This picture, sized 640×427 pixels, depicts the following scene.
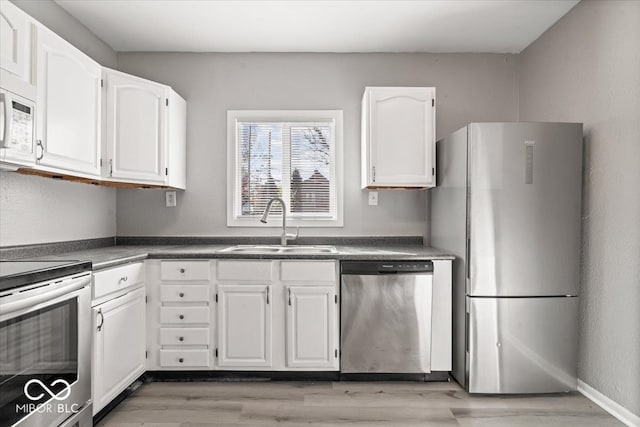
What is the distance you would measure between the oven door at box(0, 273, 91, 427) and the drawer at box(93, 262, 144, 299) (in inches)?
5.7

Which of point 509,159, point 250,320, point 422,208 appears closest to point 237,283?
point 250,320

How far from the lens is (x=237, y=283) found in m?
2.81

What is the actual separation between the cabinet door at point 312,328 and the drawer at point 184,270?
620 mm

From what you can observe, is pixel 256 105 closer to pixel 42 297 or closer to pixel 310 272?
pixel 310 272

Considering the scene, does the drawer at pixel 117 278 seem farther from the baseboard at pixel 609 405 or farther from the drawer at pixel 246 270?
the baseboard at pixel 609 405

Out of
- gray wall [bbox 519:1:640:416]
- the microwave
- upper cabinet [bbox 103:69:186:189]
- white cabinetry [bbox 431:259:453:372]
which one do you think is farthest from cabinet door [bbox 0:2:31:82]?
gray wall [bbox 519:1:640:416]

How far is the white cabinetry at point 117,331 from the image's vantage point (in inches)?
85.4

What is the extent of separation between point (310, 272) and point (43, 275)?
1.57 meters

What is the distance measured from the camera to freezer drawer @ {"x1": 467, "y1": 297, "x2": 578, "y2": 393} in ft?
8.36

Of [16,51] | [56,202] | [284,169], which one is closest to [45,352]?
[56,202]

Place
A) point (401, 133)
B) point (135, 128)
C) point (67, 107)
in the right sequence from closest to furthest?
point (67, 107) → point (135, 128) → point (401, 133)

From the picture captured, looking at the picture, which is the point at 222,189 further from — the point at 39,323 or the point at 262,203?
the point at 39,323

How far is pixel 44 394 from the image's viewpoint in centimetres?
171

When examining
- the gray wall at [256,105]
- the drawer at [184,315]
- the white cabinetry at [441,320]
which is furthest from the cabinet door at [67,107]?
the white cabinetry at [441,320]
